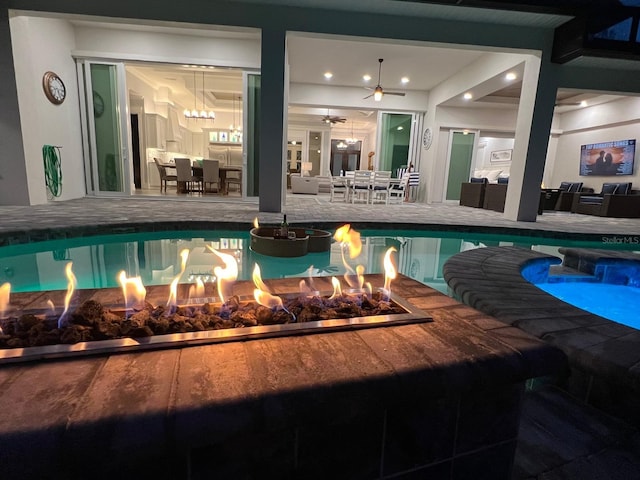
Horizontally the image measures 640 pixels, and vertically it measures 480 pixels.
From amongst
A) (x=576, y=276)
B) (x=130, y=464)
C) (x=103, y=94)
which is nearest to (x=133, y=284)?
(x=130, y=464)

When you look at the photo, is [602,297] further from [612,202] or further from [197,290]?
[612,202]

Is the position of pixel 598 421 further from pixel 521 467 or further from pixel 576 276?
pixel 576 276

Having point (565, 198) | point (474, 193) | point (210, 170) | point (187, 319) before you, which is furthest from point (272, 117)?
point (565, 198)

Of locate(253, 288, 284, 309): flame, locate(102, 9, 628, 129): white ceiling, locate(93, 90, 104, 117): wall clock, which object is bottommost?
locate(253, 288, 284, 309): flame

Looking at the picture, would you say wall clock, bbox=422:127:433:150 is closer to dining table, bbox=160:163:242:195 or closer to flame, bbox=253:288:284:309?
dining table, bbox=160:163:242:195

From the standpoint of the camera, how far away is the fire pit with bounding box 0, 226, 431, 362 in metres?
0.81

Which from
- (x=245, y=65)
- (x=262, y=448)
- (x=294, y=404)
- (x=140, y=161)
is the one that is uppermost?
(x=245, y=65)

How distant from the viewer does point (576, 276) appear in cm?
291

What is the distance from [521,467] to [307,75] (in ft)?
28.7

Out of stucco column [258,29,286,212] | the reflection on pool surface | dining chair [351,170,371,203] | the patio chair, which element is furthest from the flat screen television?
stucco column [258,29,286,212]

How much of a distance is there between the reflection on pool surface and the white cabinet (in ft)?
21.3

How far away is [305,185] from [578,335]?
10368 millimetres

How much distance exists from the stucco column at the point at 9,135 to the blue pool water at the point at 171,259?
94.4 inches

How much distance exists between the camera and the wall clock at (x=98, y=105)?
6.60 metres
